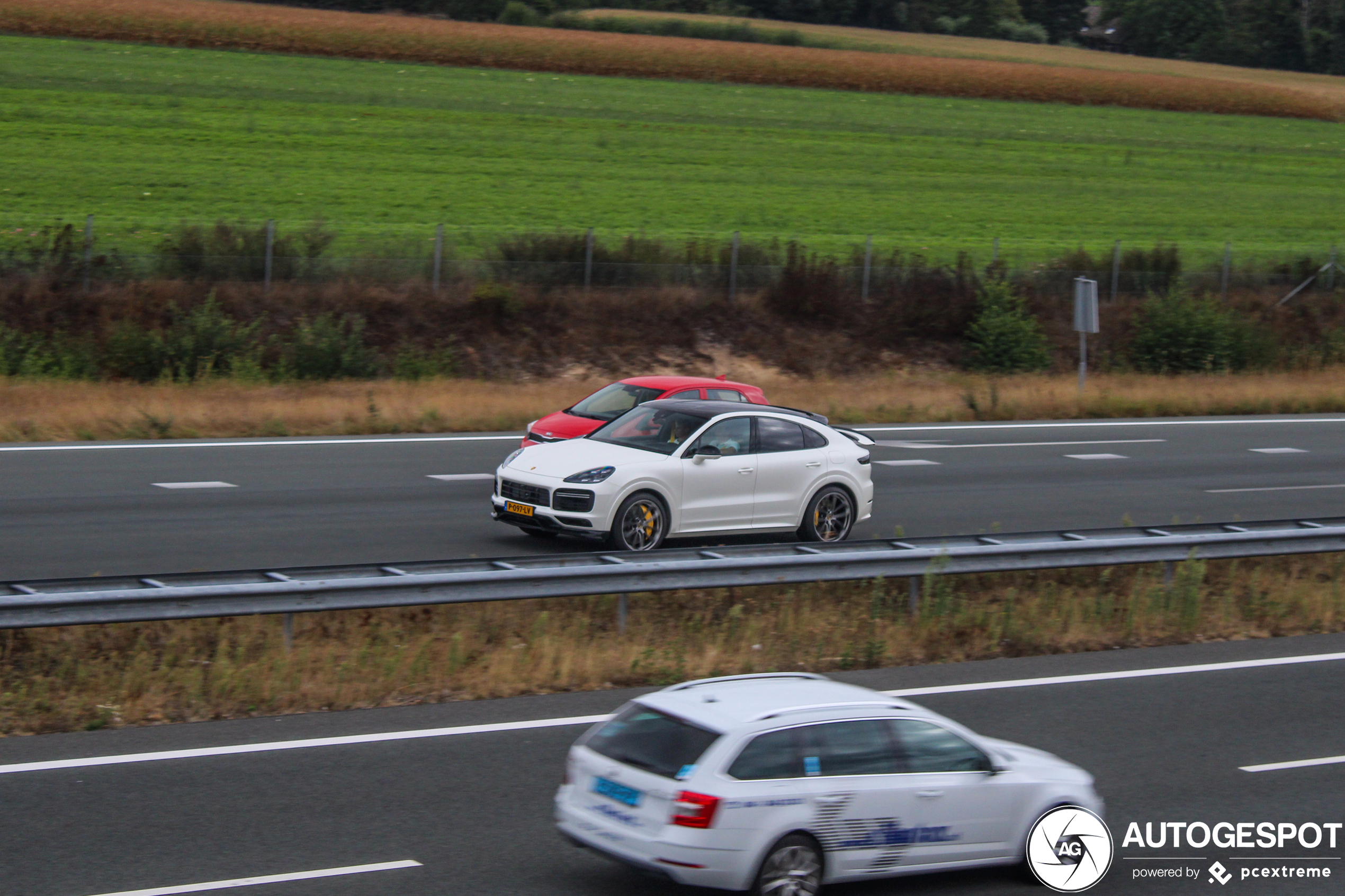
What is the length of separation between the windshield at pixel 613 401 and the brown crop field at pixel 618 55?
4445 cm

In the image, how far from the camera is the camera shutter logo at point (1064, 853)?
739 centimetres

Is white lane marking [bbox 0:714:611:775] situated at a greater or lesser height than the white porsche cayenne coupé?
lesser

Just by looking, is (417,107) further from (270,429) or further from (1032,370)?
(270,429)

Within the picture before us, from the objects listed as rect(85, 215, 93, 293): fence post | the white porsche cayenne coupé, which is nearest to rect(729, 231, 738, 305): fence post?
rect(85, 215, 93, 293): fence post

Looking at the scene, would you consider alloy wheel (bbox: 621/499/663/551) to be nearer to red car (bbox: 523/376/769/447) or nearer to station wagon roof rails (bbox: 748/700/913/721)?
red car (bbox: 523/376/769/447)

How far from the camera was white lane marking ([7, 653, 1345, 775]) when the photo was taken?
28.6 feet

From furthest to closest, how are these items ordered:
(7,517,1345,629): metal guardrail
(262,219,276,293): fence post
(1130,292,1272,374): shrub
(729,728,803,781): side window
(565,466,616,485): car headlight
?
(1130,292,1272,374): shrub < (262,219,276,293): fence post < (565,466,616,485): car headlight < (7,517,1345,629): metal guardrail < (729,728,803,781): side window

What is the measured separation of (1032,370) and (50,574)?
2714cm

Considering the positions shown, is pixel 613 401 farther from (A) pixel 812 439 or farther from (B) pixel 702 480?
(B) pixel 702 480

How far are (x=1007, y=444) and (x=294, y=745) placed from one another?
18570mm

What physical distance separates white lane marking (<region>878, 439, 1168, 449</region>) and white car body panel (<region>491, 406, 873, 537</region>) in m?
9.09

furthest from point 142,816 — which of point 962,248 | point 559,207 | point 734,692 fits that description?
point 962,248

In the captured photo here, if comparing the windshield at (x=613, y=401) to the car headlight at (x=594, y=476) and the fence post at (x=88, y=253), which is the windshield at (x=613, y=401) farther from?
the fence post at (x=88, y=253)

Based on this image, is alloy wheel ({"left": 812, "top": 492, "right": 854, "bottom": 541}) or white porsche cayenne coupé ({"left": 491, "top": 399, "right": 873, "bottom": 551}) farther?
alloy wheel ({"left": 812, "top": 492, "right": 854, "bottom": 541})
